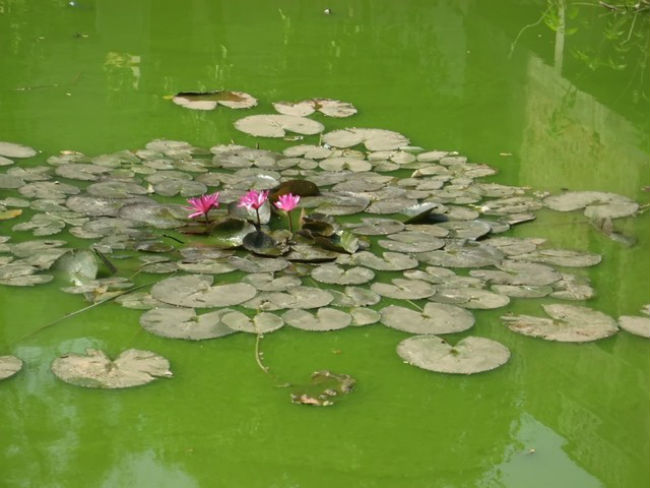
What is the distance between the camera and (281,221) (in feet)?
10.9

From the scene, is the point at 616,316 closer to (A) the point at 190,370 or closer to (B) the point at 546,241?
(B) the point at 546,241

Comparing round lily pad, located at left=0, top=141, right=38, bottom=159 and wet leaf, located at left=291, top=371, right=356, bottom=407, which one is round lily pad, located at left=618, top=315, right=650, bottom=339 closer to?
wet leaf, located at left=291, top=371, right=356, bottom=407

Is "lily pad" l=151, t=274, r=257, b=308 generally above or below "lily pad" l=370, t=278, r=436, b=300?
below

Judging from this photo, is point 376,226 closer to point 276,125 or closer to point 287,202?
point 287,202

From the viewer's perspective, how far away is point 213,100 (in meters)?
4.44

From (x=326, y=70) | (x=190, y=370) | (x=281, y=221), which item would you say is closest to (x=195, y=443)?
(x=190, y=370)

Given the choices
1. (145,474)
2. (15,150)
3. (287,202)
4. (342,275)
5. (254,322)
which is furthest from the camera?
(15,150)

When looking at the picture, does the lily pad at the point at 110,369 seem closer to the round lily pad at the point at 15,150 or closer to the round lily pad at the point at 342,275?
the round lily pad at the point at 342,275

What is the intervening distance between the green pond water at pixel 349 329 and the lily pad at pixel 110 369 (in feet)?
0.10

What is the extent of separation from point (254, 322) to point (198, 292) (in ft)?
0.64

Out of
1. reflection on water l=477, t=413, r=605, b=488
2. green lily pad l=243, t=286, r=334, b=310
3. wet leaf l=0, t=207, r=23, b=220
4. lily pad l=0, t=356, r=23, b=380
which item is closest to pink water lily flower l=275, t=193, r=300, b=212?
green lily pad l=243, t=286, r=334, b=310

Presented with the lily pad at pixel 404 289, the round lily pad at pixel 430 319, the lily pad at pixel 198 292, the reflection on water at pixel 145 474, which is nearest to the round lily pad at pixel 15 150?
the lily pad at pixel 198 292

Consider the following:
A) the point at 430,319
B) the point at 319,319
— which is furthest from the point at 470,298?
the point at 319,319

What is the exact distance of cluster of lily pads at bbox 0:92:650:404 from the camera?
274 cm
